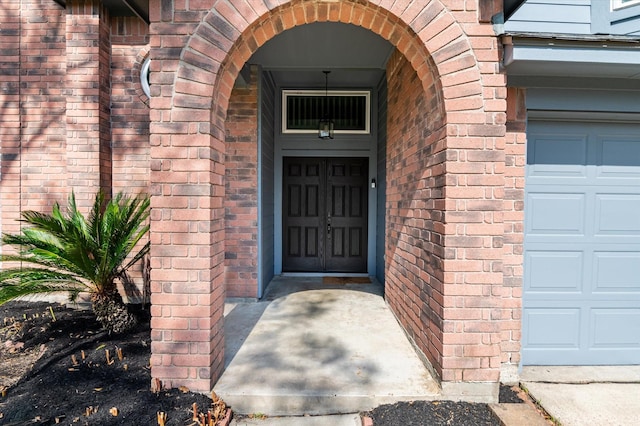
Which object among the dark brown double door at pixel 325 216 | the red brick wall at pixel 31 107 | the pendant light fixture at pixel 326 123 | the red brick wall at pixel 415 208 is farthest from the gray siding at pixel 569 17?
the red brick wall at pixel 31 107

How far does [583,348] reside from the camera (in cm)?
288

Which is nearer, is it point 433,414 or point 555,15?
point 433,414

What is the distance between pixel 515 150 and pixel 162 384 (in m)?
3.33

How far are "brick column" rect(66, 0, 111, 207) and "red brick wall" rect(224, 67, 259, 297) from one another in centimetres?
166

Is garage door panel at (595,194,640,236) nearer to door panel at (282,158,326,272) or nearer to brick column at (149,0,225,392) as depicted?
brick column at (149,0,225,392)

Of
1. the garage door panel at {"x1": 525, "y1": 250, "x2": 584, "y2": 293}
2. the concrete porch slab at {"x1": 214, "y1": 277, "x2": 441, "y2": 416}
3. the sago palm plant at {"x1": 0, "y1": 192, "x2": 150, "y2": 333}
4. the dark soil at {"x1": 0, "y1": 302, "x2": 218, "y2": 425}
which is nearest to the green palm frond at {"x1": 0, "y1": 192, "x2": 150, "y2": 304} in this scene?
the sago palm plant at {"x1": 0, "y1": 192, "x2": 150, "y2": 333}

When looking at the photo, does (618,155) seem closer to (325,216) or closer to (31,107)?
(325,216)

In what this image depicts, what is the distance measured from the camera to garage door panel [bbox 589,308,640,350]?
113 inches

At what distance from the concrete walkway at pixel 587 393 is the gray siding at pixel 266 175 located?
3340mm

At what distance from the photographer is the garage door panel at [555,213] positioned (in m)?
2.82

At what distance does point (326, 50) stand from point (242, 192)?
2176 millimetres

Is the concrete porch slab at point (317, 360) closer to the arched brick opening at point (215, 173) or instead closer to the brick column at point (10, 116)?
the arched brick opening at point (215, 173)

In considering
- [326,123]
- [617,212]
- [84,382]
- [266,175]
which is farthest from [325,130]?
[84,382]

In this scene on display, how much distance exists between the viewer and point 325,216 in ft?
20.2
